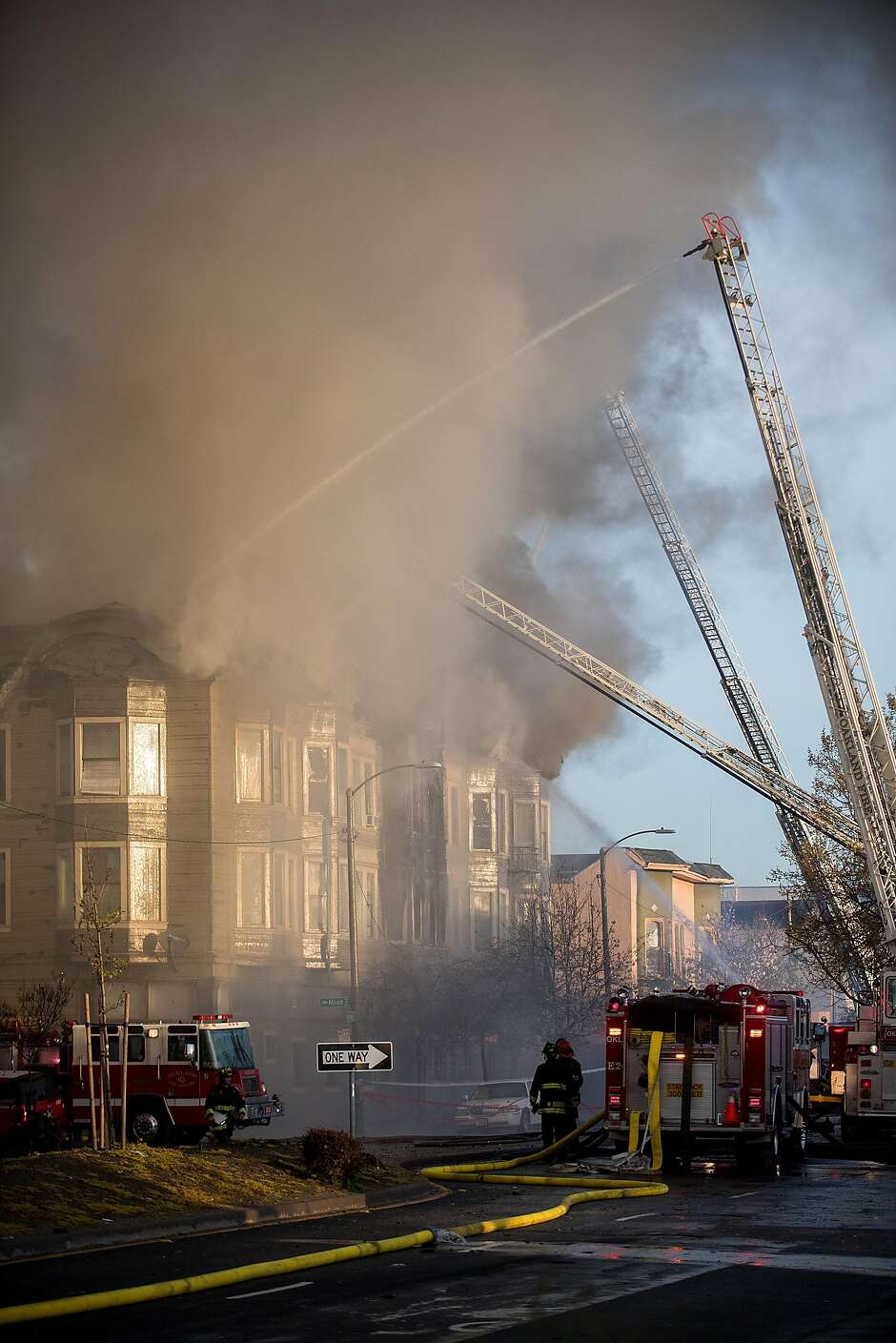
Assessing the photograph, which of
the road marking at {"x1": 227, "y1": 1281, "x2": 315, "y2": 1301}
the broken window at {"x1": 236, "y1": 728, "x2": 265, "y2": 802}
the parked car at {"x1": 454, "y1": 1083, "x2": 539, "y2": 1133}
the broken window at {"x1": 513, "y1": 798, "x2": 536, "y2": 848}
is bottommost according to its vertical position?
the parked car at {"x1": 454, "y1": 1083, "x2": 539, "y2": 1133}

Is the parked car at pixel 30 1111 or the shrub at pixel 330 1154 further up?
the shrub at pixel 330 1154

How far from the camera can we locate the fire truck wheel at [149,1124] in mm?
25781

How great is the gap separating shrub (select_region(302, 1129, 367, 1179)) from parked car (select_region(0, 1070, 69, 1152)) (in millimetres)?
8307

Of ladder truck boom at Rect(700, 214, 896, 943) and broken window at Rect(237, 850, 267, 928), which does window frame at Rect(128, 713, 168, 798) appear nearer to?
broken window at Rect(237, 850, 267, 928)

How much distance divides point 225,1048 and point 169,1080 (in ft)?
3.53

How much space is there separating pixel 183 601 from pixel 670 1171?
23984 millimetres

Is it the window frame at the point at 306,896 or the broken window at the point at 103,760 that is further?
the window frame at the point at 306,896

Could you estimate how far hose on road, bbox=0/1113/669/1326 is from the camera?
10391 millimetres

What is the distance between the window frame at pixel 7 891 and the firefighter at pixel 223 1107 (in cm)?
2121

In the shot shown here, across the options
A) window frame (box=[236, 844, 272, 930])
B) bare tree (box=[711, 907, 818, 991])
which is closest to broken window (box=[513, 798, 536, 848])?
window frame (box=[236, 844, 272, 930])

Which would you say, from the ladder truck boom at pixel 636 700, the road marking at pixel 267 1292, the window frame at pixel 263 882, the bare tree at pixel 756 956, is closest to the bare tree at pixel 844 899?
the ladder truck boom at pixel 636 700

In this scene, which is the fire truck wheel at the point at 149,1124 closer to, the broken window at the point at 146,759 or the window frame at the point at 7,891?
the broken window at the point at 146,759

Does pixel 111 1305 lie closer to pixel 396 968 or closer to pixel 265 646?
pixel 265 646

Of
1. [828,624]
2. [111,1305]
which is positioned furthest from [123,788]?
[111,1305]
